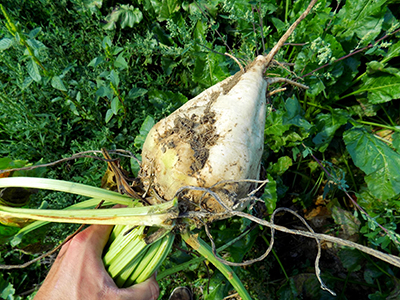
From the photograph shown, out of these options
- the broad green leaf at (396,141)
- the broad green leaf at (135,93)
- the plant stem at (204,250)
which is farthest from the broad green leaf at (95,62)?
the broad green leaf at (396,141)

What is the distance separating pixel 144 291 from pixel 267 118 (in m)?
1.27

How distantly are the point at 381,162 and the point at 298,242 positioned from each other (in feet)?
3.11

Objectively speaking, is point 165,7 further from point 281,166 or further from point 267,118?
point 281,166

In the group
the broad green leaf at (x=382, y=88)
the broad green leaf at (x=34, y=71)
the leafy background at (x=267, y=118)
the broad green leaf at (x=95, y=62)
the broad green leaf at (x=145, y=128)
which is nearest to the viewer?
the broad green leaf at (x=34, y=71)

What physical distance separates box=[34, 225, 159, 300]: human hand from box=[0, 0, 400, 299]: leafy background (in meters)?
0.54

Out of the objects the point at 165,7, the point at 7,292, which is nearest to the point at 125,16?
the point at 165,7

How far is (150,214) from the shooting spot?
979 mm

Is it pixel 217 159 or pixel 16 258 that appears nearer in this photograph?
pixel 217 159

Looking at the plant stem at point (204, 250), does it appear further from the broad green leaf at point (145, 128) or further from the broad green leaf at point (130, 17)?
the broad green leaf at point (130, 17)

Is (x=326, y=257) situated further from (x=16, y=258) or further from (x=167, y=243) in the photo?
(x=16, y=258)

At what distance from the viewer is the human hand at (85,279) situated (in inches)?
40.9

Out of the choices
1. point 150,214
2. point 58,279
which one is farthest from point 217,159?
point 58,279

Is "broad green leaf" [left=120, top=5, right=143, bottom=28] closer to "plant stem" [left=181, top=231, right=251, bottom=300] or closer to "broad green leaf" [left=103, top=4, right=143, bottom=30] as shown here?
"broad green leaf" [left=103, top=4, right=143, bottom=30]

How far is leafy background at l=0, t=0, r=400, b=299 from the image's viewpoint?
1.66 metres
